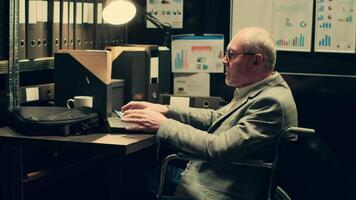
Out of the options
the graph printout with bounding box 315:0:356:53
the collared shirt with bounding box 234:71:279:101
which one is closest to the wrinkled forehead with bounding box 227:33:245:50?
the collared shirt with bounding box 234:71:279:101

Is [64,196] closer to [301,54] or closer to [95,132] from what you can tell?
[95,132]

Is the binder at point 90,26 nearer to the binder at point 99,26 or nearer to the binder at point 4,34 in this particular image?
the binder at point 99,26

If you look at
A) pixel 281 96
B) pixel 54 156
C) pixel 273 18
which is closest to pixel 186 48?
pixel 273 18

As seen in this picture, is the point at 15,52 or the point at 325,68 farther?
the point at 325,68

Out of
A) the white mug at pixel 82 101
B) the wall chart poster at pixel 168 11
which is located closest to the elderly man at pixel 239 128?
the white mug at pixel 82 101

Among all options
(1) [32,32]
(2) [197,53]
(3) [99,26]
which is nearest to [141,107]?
(1) [32,32]

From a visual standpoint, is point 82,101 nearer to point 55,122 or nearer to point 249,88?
point 55,122

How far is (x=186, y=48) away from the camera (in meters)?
3.76

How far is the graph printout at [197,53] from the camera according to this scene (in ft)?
12.2

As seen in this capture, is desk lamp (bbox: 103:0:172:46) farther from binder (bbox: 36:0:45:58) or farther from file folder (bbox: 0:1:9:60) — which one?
file folder (bbox: 0:1:9:60)

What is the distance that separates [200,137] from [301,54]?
144cm

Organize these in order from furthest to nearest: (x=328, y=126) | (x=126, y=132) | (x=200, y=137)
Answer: (x=328, y=126) → (x=126, y=132) → (x=200, y=137)

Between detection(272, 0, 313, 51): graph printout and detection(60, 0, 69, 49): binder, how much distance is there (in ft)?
4.12

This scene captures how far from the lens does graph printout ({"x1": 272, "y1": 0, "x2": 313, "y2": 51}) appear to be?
3.65m
